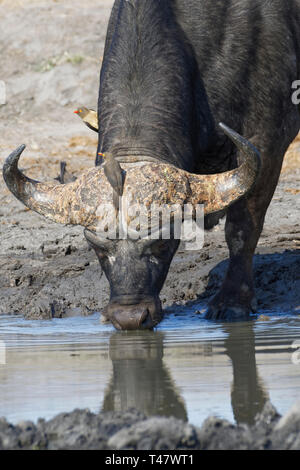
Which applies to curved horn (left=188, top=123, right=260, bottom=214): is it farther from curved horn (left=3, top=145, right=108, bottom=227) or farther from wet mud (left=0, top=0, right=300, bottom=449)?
wet mud (left=0, top=0, right=300, bottom=449)

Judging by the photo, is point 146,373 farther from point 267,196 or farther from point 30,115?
point 30,115

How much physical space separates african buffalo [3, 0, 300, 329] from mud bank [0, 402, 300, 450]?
297cm

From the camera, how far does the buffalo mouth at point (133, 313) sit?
21.1 feet

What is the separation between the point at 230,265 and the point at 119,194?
6.74ft

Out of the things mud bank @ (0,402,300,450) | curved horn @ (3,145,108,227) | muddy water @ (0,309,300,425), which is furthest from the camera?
curved horn @ (3,145,108,227)

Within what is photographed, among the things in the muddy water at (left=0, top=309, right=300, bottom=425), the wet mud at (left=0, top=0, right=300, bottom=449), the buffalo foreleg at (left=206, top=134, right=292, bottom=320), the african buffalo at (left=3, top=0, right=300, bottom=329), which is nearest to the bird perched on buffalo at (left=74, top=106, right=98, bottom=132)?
the african buffalo at (left=3, top=0, right=300, bottom=329)

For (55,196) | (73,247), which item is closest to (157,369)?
(55,196)

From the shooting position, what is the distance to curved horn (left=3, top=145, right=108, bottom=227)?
6.80m

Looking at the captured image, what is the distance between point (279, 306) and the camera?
820 centimetres

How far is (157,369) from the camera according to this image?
5.09m

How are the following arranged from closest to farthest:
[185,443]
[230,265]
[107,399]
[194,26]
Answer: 1. [185,443]
2. [107,399]
3. [194,26]
4. [230,265]

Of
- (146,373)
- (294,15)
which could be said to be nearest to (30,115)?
(294,15)

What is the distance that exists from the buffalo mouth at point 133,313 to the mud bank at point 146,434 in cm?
289

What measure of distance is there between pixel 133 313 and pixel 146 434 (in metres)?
3.18
